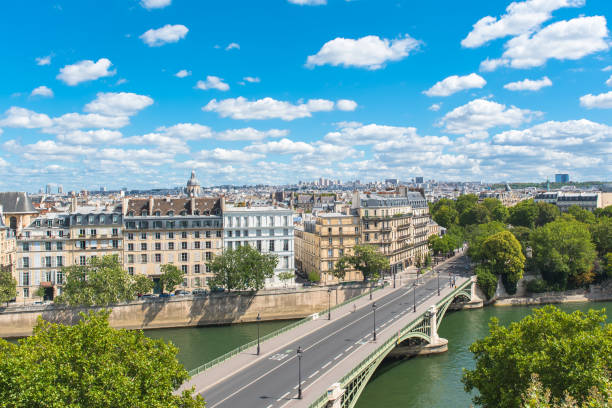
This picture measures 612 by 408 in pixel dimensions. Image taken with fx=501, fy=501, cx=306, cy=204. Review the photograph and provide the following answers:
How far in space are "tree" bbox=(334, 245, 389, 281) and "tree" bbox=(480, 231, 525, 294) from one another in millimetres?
16822

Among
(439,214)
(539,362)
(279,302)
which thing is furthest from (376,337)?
(439,214)

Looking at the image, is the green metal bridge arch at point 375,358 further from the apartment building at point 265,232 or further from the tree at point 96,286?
the tree at point 96,286

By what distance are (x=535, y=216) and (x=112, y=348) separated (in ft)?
341

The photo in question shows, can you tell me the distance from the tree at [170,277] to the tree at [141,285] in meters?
1.57

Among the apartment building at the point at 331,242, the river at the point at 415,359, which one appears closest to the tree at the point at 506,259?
the river at the point at 415,359

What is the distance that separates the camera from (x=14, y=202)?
73.9m

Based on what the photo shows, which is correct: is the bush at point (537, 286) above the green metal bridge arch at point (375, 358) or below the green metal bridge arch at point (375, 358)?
below

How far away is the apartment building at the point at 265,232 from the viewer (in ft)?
210

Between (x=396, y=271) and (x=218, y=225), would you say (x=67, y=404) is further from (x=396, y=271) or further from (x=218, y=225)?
(x=396, y=271)

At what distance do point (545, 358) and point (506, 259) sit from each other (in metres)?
48.2

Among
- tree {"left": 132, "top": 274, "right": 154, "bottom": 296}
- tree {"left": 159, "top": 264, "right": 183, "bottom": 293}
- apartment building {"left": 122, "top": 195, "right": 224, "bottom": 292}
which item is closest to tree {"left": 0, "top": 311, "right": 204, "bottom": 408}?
tree {"left": 132, "top": 274, "right": 154, "bottom": 296}

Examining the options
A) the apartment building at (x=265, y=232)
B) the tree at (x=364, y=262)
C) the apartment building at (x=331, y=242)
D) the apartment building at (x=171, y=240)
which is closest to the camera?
the apartment building at (x=171, y=240)

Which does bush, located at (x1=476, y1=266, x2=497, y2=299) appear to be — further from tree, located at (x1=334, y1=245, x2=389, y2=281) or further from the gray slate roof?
the gray slate roof

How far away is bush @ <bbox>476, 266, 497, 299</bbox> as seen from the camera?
67625mm
